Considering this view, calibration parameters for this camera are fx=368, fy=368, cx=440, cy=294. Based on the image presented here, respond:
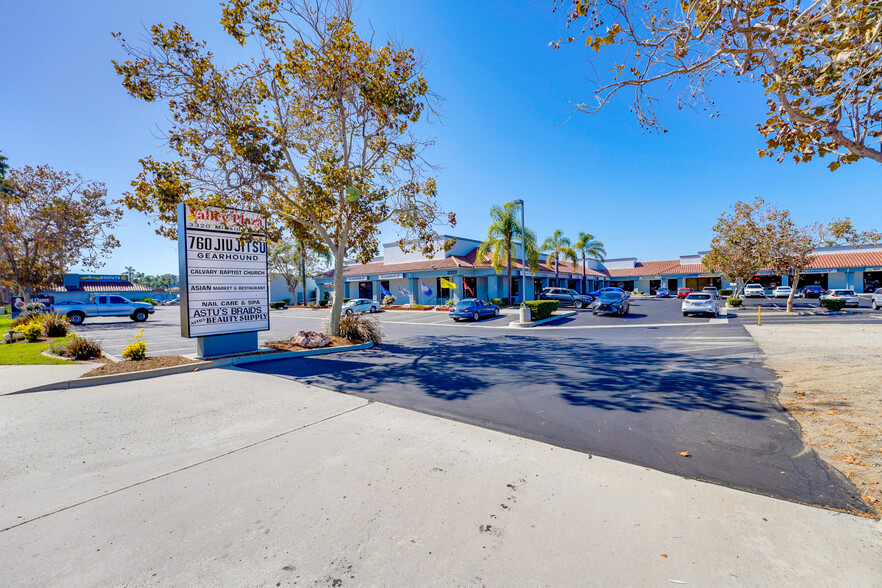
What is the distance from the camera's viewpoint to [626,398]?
247 inches

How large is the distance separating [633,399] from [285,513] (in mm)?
5538

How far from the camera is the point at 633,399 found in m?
6.21

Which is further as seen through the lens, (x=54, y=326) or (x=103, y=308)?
(x=103, y=308)

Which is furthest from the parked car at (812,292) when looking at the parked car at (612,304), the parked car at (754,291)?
the parked car at (612,304)

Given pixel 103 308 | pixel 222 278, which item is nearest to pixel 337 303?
pixel 222 278

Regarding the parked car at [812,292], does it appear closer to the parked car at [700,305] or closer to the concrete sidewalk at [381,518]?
the parked car at [700,305]

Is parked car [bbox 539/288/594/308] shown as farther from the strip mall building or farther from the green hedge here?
the green hedge

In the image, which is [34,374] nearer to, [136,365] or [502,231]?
[136,365]

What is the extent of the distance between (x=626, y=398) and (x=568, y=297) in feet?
96.5

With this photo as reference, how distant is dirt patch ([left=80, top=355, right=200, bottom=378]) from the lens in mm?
7961

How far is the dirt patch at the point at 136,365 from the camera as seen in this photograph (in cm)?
796

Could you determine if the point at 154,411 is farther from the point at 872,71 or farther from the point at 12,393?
the point at 872,71

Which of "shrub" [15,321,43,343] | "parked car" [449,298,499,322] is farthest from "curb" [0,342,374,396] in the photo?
"parked car" [449,298,499,322]

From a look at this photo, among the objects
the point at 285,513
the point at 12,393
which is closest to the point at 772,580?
the point at 285,513
